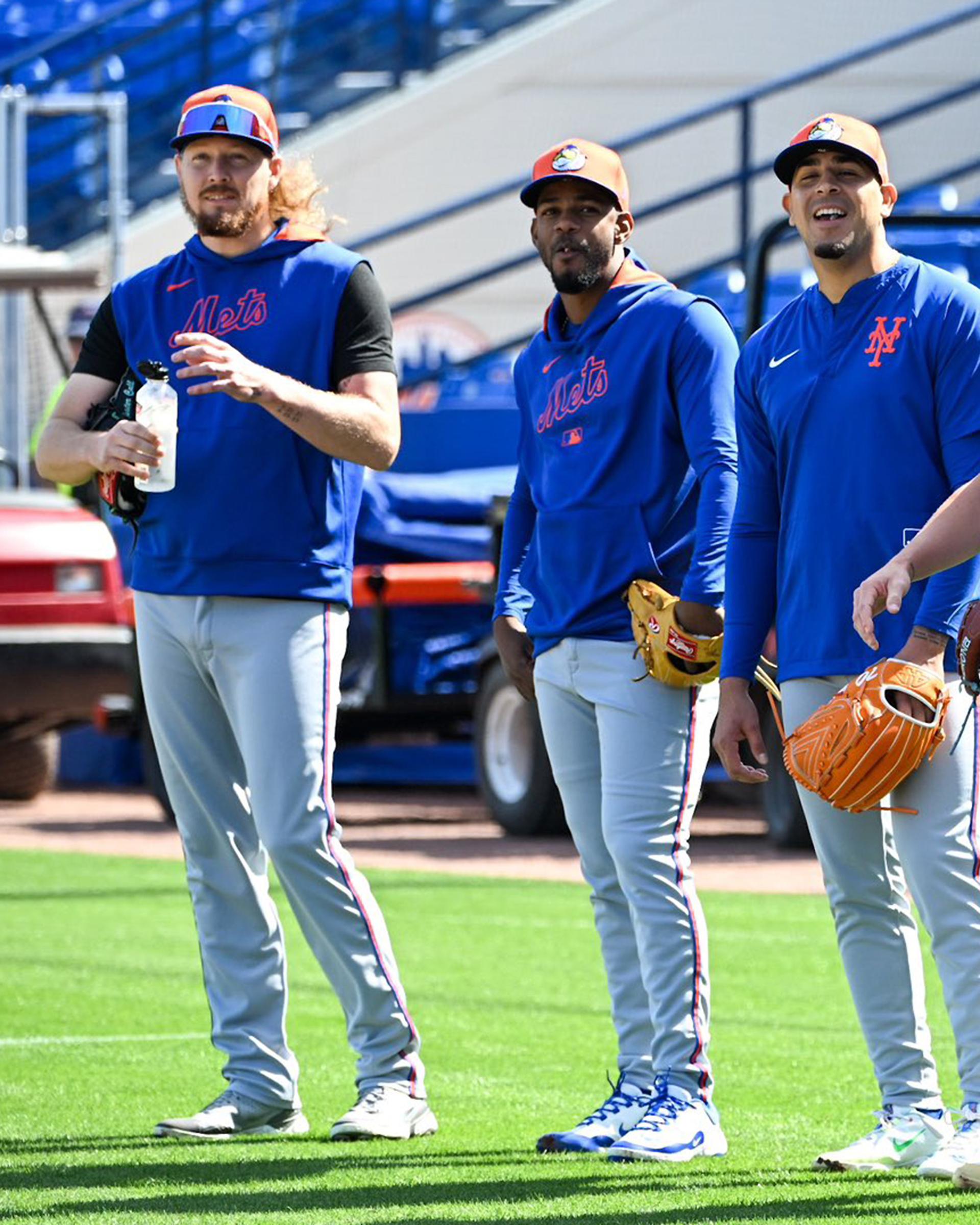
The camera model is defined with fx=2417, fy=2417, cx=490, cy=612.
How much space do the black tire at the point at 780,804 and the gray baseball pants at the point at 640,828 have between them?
5.90 metres

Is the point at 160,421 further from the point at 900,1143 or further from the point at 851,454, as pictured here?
the point at 900,1143

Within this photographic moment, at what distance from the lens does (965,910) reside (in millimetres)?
4430

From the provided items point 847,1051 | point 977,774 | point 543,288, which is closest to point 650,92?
point 543,288

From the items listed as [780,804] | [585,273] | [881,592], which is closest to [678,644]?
[881,592]

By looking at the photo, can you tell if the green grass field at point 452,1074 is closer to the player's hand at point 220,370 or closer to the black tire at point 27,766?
the player's hand at point 220,370

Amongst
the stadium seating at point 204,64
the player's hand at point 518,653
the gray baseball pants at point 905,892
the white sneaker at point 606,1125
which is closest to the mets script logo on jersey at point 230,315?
the player's hand at point 518,653

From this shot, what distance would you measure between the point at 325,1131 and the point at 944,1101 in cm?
147

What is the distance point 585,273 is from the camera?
506 cm

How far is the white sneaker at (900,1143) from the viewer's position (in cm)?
461

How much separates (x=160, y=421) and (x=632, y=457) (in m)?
0.98

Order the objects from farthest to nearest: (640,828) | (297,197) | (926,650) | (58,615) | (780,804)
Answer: (58,615), (780,804), (297,197), (640,828), (926,650)

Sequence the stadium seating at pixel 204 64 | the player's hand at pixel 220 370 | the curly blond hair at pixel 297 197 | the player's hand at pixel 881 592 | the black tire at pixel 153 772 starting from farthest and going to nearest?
the stadium seating at pixel 204 64, the black tire at pixel 153 772, the curly blond hair at pixel 297 197, the player's hand at pixel 220 370, the player's hand at pixel 881 592

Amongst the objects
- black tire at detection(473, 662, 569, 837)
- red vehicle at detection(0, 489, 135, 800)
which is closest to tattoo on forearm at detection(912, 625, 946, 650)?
black tire at detection(473, 662, 569, 837)

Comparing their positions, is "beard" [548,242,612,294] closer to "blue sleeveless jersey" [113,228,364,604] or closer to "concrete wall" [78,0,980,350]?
"blue sleeveless jersey" [113,228,364,604]
